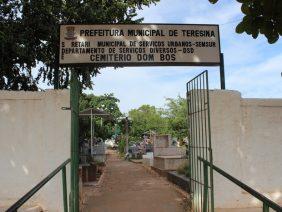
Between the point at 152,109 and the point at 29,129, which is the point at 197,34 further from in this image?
the point at 152,109

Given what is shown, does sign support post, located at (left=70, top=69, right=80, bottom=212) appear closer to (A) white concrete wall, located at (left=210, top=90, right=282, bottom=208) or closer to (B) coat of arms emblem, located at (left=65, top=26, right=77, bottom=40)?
(B) coat of arms emblem, located at (left=65, top=26, right=77, bottom=40)

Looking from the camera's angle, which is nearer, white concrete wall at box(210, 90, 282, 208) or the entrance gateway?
the entrance gateway

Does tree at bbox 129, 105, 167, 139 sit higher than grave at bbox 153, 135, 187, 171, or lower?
higher

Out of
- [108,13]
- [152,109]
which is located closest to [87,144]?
[108,13]

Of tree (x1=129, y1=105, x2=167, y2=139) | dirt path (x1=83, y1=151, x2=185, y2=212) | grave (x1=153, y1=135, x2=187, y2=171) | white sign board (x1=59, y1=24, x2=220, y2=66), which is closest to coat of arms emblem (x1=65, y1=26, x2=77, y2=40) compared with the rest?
white sign board (x1=59, y1=24, x2=220, y2=66)

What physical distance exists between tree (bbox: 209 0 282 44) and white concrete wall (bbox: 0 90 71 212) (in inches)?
211

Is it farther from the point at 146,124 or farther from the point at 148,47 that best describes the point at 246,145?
the point at 146,124

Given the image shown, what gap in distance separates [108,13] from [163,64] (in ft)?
15.4

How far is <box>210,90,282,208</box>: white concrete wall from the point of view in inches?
359

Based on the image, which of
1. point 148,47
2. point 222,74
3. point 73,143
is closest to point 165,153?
point 222,74

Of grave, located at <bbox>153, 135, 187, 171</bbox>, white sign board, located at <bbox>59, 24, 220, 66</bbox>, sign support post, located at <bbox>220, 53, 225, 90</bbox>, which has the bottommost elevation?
grave, located at <bbox>153, 135, 187, 171</bbox>

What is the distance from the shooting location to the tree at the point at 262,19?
3598mm

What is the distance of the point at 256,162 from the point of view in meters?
9.27

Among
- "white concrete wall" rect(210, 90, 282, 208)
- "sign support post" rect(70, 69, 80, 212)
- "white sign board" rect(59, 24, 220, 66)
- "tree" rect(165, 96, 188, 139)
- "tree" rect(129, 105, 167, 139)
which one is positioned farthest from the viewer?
→ "tree" rect(129, 105, 167, 139)
